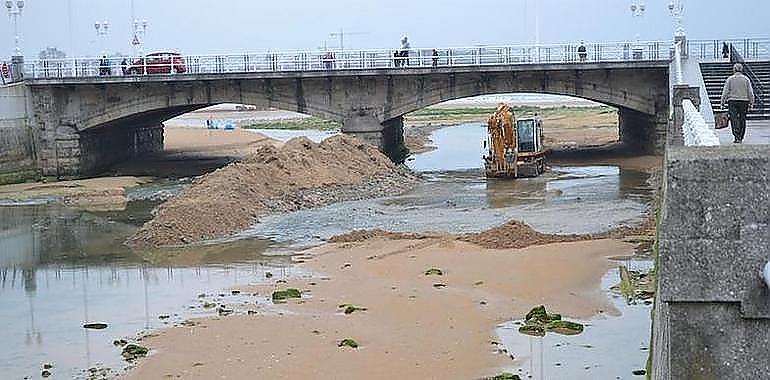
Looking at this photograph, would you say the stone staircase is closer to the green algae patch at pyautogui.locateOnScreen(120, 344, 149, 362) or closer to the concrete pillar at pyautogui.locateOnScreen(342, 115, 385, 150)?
the concrete pillar at pyautogui.locateOnScreen(342, 115, 385, 150)

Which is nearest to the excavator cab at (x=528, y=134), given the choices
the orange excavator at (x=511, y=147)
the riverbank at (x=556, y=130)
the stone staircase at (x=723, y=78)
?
the orange excavator at (x=511, y=147)

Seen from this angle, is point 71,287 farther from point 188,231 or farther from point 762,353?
point 762,353

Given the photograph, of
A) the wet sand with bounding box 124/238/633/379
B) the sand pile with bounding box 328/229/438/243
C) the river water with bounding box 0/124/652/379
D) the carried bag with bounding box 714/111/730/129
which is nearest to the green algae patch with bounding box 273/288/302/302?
the wet sand with bounding box 124/238/633/379

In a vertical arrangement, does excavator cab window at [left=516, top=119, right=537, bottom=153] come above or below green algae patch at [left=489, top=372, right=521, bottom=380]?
above

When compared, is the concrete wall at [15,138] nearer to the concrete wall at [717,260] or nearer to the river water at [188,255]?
the river water at [188,255]

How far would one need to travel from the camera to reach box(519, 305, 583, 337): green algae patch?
15977 mm

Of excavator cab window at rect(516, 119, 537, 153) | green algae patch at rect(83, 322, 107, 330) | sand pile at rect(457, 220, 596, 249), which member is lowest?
green algae patch at rect(83, 322, 107, 330)

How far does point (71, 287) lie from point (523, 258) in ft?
31.8

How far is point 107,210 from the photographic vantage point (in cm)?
3675

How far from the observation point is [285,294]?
19.6 metres

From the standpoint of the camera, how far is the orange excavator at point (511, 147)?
4047 centimetres

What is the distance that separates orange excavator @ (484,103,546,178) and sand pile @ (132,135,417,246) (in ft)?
11.4

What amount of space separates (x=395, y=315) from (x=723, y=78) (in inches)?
870

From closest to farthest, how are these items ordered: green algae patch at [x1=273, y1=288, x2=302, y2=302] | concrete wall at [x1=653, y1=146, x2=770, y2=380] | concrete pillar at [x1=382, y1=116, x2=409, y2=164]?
concrete wall at [x1=653, y1=146, x2=770, y2=380], green algae patch at [x1=273, y1=288, x2=302, y2=302], concrete pillar at [x1=382, y1=116, x2=409, y2=164]
